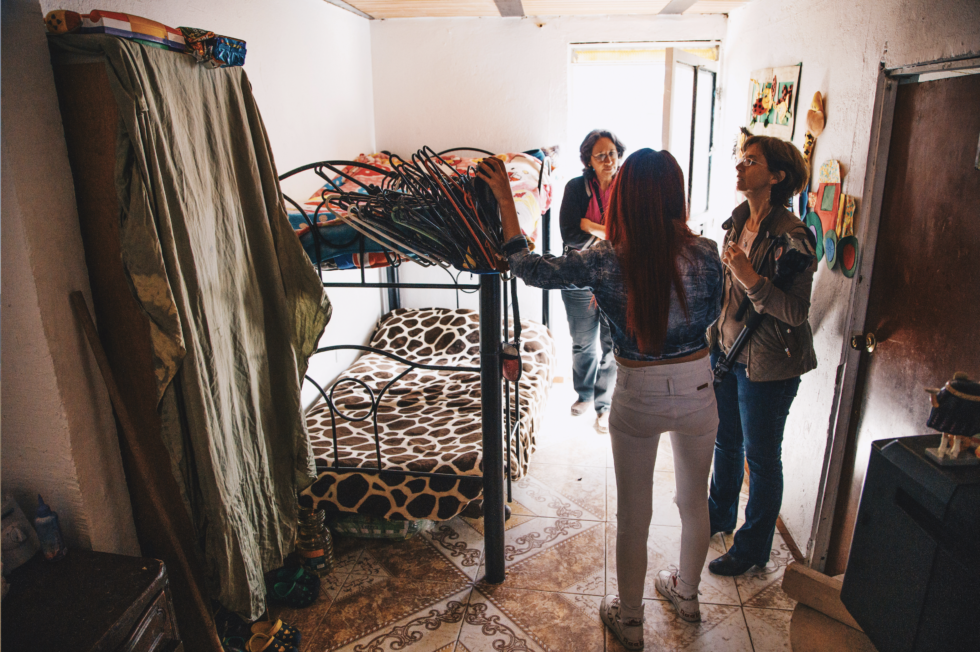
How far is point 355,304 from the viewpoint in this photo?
353cm

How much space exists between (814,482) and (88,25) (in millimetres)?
2580

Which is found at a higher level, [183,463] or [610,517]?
[183,463]

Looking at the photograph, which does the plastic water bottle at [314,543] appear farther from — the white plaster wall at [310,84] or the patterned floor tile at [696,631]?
the patterned floor tile at [696,631]

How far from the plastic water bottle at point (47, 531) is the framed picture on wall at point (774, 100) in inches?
113

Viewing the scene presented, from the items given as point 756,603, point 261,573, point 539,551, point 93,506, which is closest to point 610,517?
point 539,551

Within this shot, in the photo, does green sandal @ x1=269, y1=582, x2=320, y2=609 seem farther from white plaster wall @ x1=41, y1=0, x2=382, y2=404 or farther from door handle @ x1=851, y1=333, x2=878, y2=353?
door handle @ x1=851, y1=333, x2=878, y2=353

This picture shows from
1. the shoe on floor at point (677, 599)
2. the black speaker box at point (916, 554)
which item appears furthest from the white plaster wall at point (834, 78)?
the black speaker box at point (916, 554)

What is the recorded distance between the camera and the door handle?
1854 millimetres

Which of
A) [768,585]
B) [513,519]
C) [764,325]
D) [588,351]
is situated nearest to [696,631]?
[768,585]

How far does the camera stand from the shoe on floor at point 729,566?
2172mm

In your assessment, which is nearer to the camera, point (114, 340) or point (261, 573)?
point (114, 340)

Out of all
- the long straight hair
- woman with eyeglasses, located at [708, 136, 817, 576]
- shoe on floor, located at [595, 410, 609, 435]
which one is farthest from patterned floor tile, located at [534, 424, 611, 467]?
the long straight hair

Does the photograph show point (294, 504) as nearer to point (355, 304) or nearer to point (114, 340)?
point (114, 340)

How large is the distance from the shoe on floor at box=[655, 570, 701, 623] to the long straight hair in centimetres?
101
